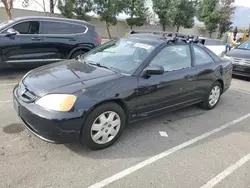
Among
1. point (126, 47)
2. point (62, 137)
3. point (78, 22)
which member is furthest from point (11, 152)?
point (78, 22)

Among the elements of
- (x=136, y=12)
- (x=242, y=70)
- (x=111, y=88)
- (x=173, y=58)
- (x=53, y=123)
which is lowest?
(x=242, y=70)

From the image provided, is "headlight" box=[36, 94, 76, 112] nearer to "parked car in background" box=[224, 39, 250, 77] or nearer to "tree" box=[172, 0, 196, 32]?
"parked car in background" box=[224, 39, 250, 77]

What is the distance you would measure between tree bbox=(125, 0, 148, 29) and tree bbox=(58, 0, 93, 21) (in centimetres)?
428

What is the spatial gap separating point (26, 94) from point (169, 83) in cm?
215

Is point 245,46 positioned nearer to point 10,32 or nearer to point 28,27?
point 28,27

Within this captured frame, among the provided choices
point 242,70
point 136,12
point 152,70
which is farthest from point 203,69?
point 136,12

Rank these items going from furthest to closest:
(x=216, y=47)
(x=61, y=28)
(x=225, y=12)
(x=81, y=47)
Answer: (x=225, y=12), (x=216, y=47), (x=81, y=47), (x=61, y=28)

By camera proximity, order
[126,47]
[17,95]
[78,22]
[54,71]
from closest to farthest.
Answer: [17,95], [54,71], [126,47], [78,22]

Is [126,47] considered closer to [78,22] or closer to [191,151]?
[191,151]

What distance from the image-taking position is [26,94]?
2988mm

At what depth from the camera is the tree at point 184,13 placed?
24.2 metres

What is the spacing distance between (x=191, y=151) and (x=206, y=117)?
149cm

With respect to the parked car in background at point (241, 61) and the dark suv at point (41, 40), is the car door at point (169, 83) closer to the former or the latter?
the dark suv at point (41, 40)

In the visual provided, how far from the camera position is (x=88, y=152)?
307 centimetres
